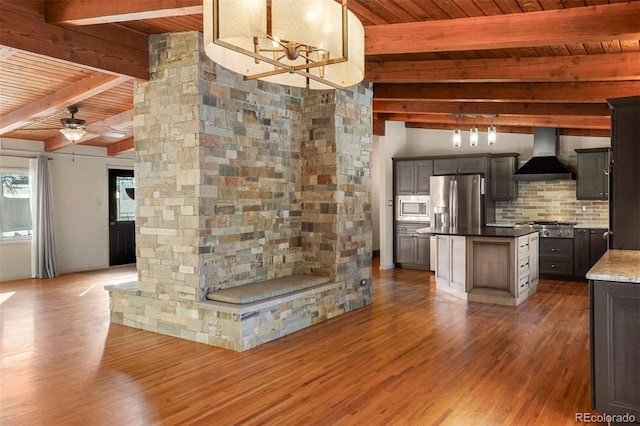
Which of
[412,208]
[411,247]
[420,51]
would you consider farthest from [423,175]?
Result: [420,51]

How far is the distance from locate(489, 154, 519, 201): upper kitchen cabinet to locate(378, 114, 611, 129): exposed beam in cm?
67

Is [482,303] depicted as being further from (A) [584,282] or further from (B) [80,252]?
(B) [80,252]

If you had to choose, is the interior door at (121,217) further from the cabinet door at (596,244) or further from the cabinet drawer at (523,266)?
the cabinet door at (596,244)

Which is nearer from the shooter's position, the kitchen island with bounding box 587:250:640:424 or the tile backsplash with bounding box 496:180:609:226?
the kitchen island with bounding box 587:250:640:424

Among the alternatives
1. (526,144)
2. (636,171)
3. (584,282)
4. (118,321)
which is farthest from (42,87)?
(584,282)

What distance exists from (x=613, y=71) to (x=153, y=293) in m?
5.11

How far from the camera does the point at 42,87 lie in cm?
583

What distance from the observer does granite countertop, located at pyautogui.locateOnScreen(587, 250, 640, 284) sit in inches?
105

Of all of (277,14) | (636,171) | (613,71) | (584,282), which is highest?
(613,71)

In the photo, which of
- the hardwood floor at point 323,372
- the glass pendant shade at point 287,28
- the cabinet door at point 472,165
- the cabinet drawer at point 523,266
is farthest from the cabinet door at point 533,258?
the glass pendant shade at point 287,28

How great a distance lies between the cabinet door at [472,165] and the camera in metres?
8.62

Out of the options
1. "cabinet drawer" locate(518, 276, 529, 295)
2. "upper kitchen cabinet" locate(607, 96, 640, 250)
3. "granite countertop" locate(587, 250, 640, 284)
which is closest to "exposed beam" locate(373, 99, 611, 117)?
"cabinet drawer" locate(518, 276, 529, 295)

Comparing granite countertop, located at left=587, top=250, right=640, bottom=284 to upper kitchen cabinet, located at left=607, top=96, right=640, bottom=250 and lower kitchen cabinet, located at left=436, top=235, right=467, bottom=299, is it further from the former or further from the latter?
lower kitchen cabinet, located at left=436, top=235, right=467, bottom=299

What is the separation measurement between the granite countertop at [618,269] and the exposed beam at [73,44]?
3.96 m
